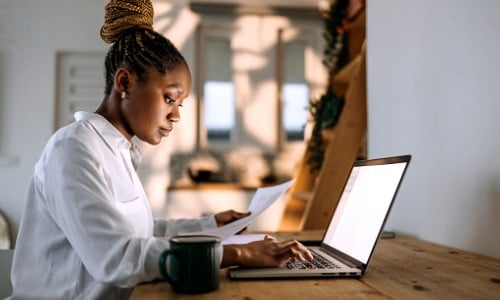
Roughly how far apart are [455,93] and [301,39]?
323 cm

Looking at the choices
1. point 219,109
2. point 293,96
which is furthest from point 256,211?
point 293,96

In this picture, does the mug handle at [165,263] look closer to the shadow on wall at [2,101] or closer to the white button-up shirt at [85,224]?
the white button-up shirt at [85,224]

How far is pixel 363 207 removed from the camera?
1024 millimetres

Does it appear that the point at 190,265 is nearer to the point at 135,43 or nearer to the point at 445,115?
the point at 135,43

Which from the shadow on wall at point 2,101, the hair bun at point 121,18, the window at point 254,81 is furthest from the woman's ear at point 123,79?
the shadow on wall at point 2,101

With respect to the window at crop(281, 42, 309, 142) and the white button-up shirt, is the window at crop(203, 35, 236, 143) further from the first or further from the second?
the white button-up shirt

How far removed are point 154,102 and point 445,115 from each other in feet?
2.61

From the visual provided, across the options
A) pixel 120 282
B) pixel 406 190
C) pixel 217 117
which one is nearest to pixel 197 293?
pixel 120 282

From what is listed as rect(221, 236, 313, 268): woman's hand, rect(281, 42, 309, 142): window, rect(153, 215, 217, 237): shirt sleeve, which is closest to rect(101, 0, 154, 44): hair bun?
rect(153, 215, 217, 237): shirt sleeve

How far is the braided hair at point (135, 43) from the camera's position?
1.04 metres

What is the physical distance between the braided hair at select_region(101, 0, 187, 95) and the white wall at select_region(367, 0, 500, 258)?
2.36 feet

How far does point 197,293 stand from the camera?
736mm

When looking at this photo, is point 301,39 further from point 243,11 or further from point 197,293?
point 197,293

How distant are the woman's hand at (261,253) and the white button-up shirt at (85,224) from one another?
0.13 meters
